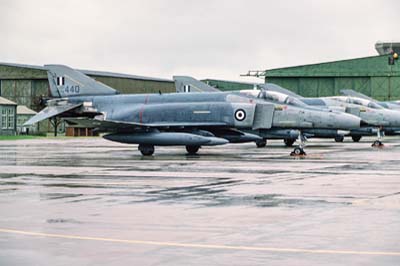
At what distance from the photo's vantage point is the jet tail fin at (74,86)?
35.7 metres

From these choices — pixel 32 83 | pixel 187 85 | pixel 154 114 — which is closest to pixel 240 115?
pixel 154 114

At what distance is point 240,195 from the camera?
48.8 feet

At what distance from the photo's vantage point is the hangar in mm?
95250

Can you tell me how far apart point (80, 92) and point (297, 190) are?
833 inches

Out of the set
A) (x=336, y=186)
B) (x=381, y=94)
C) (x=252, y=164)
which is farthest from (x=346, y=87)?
(x=336, y=186)

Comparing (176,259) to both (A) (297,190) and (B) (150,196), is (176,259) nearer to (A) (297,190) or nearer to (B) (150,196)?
(B) (150,196)

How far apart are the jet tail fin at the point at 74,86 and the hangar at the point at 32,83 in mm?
57096

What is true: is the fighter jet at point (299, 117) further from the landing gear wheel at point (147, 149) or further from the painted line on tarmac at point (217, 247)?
the painted line on tarmac at point (217, 247)

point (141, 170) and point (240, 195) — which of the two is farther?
point (141, 170)

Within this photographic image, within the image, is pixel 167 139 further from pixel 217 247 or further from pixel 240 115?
pixel 217 247

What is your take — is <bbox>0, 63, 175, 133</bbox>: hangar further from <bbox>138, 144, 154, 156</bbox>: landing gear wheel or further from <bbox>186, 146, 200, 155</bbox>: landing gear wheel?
<bbox>138, 144, 154, 156</bbox>: landing gear wheel

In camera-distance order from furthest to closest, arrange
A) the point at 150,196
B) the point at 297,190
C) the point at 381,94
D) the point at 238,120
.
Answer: the point at 381,94, the point at 238,120, the point at 297,190, the point at 150,196

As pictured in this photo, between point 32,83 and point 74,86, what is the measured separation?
205 ft

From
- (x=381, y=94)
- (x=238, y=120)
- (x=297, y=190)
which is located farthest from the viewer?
(x=381, y=94)
